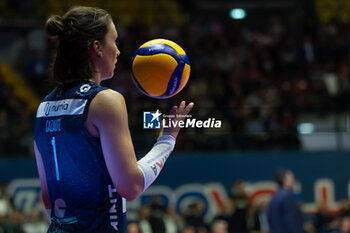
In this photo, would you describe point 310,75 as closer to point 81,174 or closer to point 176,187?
point 176,187

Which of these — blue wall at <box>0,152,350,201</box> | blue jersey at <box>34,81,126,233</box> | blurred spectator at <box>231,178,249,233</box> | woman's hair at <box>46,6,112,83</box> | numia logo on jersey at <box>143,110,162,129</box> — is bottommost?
blue jersey at <box>34,81,126,233</box>

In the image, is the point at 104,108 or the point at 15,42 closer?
the point at 104,108

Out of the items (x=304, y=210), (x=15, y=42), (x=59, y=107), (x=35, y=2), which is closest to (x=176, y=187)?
(x=304, y=210)

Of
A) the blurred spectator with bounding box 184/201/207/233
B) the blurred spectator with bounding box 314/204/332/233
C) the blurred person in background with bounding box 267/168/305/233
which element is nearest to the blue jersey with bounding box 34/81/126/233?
the blurred person in background with bounding box 267/168/305/233

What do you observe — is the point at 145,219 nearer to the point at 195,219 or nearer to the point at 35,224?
the point at 195,219

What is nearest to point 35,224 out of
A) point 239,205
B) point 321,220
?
point 239,205

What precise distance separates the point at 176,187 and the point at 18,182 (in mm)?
2993

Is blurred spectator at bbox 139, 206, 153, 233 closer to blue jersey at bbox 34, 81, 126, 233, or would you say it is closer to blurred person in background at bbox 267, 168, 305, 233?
blurred person in background at bbox 267, 168, 305, 233

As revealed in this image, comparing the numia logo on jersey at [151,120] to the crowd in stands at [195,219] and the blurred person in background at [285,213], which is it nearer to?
the blurred person in background at [285,213]

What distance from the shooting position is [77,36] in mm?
2025

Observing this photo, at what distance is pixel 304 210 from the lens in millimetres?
11727

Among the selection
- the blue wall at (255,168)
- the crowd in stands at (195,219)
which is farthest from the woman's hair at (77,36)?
the blue wall at (255,168)

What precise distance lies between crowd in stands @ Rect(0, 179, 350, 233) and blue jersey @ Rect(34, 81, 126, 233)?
6618 millimetres

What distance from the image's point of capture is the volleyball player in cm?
190
